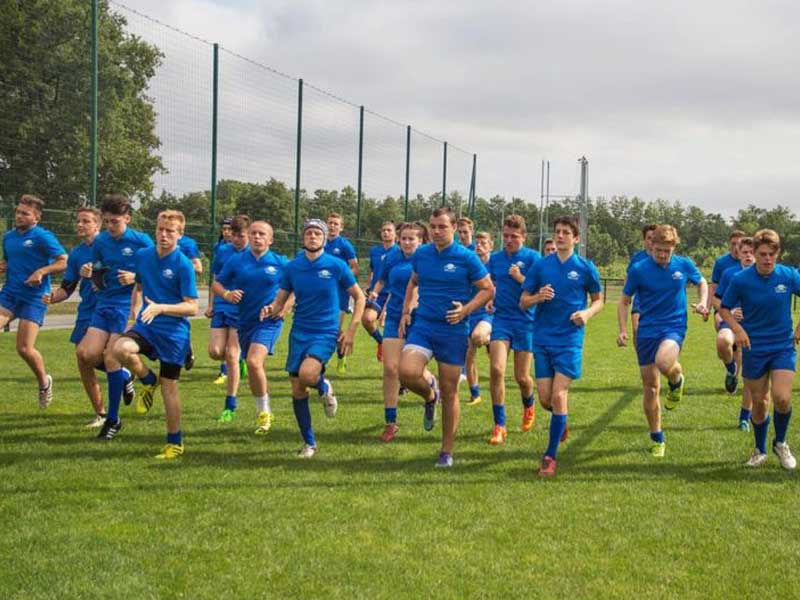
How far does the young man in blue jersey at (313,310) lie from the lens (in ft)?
23.5

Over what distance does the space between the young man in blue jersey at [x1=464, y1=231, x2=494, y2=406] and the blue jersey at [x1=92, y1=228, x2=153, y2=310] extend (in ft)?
10.8

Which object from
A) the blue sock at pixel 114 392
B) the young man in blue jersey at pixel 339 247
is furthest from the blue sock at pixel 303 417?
the young man in blue jersey at pixel 339 247

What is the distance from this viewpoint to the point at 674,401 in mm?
8297

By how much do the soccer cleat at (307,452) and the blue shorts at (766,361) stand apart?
12.1ft

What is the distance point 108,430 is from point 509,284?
13.4ft

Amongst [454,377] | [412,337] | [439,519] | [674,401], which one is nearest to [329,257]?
[412,337]

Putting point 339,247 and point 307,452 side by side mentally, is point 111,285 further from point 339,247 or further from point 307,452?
point 339,247

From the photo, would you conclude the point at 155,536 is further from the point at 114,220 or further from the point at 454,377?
the point at 114,220

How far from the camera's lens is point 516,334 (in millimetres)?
8453

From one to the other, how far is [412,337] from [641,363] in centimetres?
207

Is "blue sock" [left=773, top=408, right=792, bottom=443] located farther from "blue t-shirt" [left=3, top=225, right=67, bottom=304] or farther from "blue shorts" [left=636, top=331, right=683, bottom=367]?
"blue t-shirt" [left=3, top=225, right=67, bottom=304]

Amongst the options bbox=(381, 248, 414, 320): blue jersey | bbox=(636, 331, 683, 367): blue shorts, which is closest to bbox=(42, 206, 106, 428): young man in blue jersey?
bbox=(381, 248, 414, 320): blue jersey

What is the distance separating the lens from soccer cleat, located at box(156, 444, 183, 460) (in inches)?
274

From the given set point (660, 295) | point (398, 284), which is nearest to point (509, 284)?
point (398, 284)
